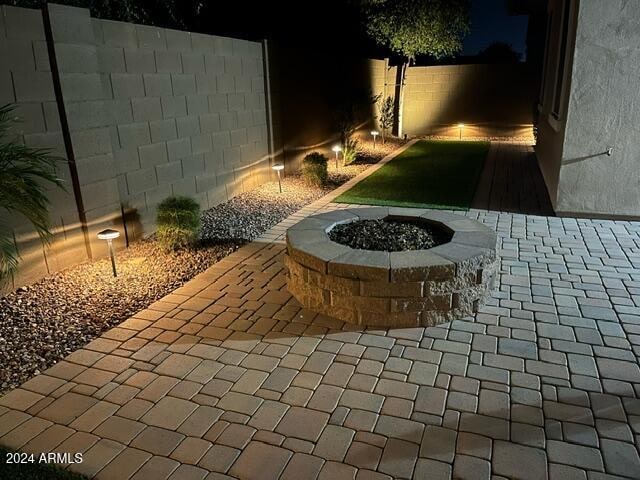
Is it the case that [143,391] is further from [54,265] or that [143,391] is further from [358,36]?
[358,36]

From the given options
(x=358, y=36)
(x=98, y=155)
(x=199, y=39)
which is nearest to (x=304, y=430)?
(x=98, y=155)

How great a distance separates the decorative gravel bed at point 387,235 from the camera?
13.3ft

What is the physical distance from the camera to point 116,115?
5.15 metres

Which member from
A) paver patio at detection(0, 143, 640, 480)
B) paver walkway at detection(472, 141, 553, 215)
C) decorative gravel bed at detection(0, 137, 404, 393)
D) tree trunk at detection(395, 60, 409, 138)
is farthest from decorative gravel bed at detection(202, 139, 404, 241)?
tree trunk at detection(395, 60, 409, 138)

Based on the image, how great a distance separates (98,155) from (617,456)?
488cm

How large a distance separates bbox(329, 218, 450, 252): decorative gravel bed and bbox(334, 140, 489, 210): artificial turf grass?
2.41 meters

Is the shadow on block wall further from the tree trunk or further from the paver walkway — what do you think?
the paver walkway

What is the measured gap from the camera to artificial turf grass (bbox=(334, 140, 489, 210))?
7.20 metres

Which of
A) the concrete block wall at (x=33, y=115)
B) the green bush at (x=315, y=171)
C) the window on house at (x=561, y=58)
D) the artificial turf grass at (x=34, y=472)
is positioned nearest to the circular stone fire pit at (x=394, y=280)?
the artificial turf grass at (x=34, y=472)

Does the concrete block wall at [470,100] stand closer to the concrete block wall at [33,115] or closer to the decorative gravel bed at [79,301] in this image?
the decorative gravel bed at [79,301]

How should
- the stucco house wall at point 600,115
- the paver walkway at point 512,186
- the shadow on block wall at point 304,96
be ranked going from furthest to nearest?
1. the shadow on block wall at point 304,96
2. the paver walkway at point 512,186
3. the stucco house wall at point 600,115

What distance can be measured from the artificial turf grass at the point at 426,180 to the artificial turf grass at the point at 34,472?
5439 millimetres

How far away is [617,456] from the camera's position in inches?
91.6

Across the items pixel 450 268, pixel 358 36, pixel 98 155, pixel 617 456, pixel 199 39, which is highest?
pixel 358 36
